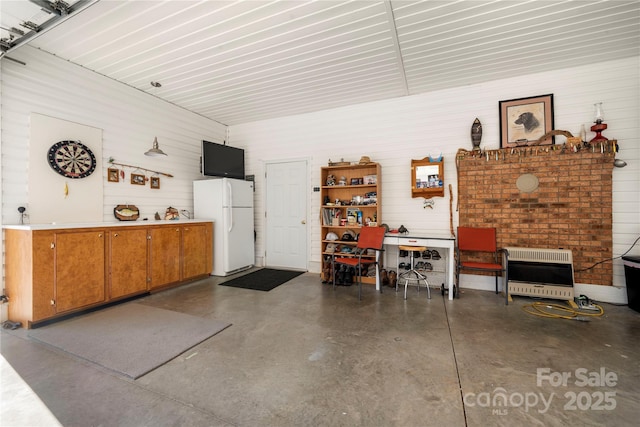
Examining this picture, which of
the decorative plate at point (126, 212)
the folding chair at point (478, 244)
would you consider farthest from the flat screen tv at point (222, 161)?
the folding chair at point (478, 244)

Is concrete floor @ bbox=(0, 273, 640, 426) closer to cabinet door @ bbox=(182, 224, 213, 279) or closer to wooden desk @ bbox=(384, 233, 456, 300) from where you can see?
wooden desk @ bbox=(384, 233, 456, 300)

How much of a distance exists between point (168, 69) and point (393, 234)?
169 inches

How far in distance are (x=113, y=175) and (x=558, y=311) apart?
662 centimetres

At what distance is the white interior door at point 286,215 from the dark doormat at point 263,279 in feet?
1.06

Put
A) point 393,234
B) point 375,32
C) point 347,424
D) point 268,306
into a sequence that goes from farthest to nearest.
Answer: point 393,234 < point 268,306 < point 375,32 < point 347,424

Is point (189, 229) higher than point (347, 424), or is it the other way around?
point (189, 229)

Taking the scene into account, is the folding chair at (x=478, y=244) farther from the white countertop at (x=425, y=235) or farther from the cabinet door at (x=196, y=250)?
the cabinet door at (x=196, y=250)

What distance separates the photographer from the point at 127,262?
369 centimetres

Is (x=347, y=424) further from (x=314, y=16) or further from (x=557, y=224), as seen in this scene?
(x=557, y=224)

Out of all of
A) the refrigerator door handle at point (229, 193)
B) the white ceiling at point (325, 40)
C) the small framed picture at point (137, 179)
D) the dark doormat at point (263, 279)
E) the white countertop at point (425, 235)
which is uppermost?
the white ceiling at point (325, 40)

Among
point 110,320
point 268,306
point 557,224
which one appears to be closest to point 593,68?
point 557,224

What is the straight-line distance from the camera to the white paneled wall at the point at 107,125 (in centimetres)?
312

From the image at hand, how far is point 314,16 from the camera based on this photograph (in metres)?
2.81

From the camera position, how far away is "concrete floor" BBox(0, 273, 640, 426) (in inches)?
65.4
